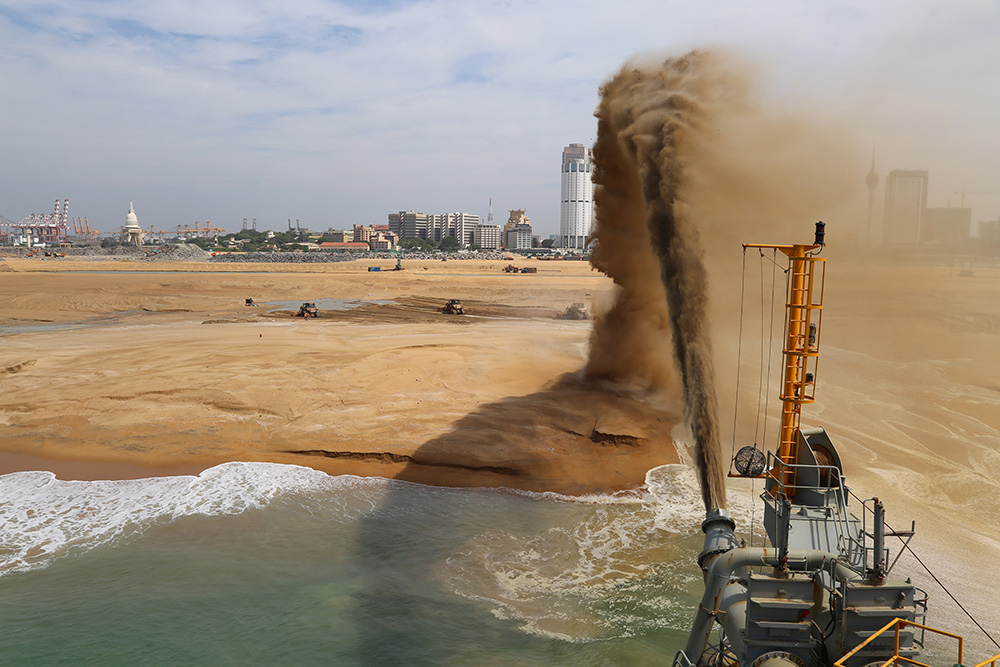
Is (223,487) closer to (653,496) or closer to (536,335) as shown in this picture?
(653,496)

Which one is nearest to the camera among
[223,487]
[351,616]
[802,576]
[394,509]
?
[802,576]

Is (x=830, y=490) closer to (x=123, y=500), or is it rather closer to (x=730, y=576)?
(x=730, y=576)

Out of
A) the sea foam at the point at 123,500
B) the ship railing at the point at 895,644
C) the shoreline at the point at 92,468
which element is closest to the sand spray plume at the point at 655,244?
the ship railing at the point at 895,644

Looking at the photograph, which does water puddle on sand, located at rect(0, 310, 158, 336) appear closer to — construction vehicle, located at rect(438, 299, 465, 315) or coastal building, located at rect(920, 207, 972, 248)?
construction vehicle, located at rect(438, 299, 465, 315)

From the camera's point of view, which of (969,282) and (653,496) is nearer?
(653,496)

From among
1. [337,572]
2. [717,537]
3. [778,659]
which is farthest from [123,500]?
[778,659]

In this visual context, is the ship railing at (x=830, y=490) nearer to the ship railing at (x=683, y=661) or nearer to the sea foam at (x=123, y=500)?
the ship railing at (x=683, y=661)

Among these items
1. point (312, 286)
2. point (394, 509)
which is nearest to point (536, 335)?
point (394, 509)
